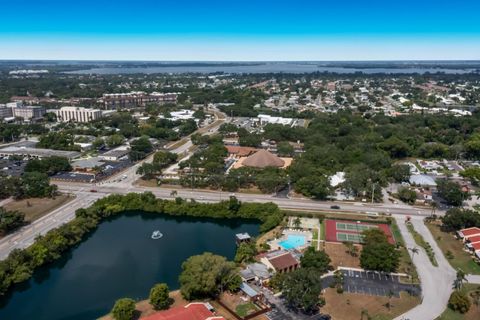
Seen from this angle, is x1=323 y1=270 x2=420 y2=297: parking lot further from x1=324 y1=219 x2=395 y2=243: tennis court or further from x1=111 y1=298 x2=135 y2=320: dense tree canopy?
x1=111 y1=298 x2=135 y2=320: dense tree canopy

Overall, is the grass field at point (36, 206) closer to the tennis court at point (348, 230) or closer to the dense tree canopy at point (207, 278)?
the dense tree canopy at point (207, 278)

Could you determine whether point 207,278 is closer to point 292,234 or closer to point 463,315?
point 292,234

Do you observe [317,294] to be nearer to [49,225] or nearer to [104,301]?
[104,301]

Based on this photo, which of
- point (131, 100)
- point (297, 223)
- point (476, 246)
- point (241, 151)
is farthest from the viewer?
point (131, 100)

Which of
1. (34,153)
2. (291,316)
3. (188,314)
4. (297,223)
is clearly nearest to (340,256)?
(297,223)

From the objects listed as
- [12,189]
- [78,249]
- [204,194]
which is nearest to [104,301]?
[78,249]

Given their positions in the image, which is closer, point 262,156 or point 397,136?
point 262,156

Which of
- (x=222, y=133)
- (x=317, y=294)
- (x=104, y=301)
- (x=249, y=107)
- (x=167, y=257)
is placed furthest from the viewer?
(x=249, y=107)
